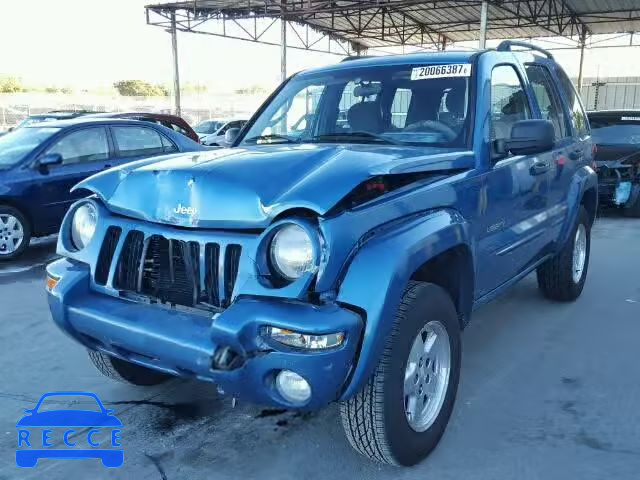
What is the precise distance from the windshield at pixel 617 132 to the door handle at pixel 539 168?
6234 millimetres

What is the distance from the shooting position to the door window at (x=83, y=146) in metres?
7.39

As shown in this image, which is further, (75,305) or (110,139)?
(110,139)

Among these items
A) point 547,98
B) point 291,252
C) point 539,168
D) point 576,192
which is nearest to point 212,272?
point 291,252

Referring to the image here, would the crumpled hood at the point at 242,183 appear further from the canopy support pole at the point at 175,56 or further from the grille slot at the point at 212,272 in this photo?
the canopy support pole at the point at 175,56

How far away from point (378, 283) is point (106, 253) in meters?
1.30

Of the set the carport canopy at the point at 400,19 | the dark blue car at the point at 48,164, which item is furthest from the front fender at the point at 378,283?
the carport canopy at the point at 400,19

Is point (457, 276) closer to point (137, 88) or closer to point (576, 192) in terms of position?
point (576, 192)

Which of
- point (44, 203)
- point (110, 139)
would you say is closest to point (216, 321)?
point (44, 203)

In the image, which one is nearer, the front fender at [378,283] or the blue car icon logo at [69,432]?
the front fender at [378,283]

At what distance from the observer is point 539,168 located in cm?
399

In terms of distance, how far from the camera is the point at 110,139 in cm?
788

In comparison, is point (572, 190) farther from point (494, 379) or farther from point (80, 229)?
point (80, 229)

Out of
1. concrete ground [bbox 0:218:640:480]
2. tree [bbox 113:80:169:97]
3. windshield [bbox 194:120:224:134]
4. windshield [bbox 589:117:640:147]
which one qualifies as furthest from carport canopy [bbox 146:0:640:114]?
tree [bbox 113:80:169:97]

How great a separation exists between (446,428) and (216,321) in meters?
1.53
